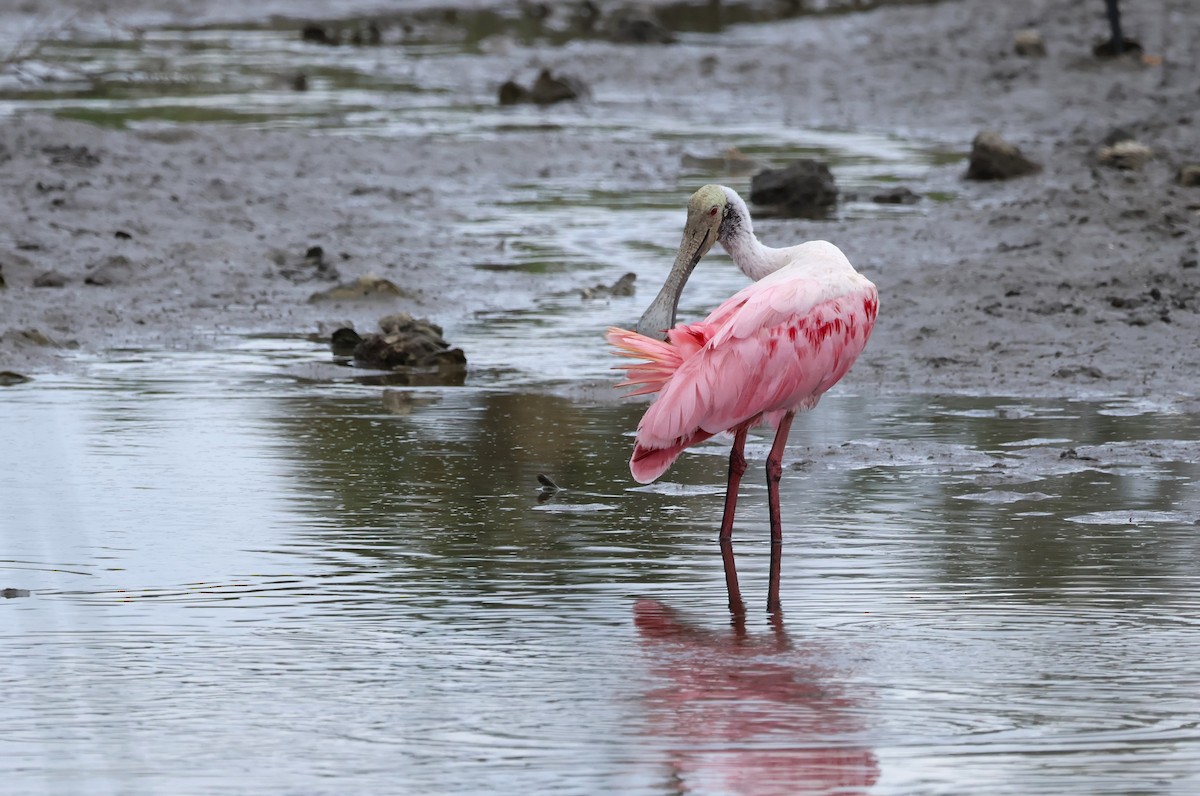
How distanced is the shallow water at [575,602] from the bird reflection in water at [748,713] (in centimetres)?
1

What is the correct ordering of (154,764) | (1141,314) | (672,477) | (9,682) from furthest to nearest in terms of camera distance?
1. (1141,314)
2. (672,477)
3. (9,682)
4. (154,764)

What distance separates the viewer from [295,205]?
1516 cm

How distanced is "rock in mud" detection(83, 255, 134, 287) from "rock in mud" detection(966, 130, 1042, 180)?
7274 mm

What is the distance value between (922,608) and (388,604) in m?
1.52

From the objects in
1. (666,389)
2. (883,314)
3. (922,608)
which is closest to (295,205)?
(883,314)

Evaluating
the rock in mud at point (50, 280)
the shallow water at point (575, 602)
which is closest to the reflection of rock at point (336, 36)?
the rock in mud at point (50, 280)

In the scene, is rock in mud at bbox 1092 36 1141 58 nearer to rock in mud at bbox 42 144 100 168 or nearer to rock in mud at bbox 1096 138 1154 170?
rock in mud at bbox 1096 138 1154 170

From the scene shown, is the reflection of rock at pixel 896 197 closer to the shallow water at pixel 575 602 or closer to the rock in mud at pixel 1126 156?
the rock in mud at pixel 1126 156

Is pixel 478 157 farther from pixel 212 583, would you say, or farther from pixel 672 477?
pixel 212 583

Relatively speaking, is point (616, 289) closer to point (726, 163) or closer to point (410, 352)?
point (410, 352)

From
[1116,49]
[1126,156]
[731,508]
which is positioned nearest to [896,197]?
[1126,156]

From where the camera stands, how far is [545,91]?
2400 cm

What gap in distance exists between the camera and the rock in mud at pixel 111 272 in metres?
12.1

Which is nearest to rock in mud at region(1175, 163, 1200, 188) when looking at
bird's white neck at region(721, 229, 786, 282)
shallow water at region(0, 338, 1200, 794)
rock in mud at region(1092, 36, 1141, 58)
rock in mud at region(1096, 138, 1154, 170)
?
rock in mud at region(1096, 138, 1154, 170)
